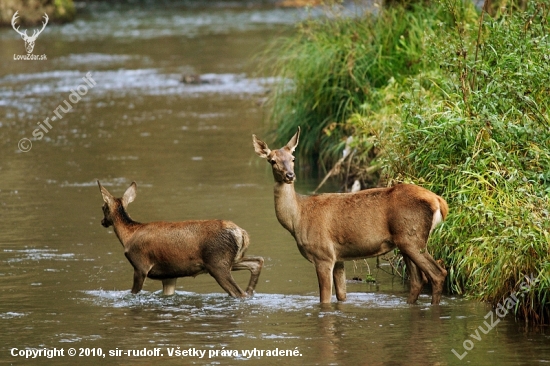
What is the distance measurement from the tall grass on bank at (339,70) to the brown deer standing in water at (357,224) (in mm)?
4958

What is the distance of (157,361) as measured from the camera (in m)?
8.03

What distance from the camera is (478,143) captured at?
10312mm

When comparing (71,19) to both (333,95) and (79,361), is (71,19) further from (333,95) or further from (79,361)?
(79,361)

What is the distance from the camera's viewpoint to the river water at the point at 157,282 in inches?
328

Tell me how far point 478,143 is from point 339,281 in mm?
1942

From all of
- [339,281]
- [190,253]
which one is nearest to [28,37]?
[190,253]

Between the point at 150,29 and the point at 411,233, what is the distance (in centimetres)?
3362

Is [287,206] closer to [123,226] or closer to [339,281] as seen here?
[339,281]

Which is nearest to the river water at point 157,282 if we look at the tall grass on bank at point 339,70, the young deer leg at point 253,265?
the young deer leg at point 253,265

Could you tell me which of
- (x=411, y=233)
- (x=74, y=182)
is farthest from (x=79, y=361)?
(x=74, y=182)

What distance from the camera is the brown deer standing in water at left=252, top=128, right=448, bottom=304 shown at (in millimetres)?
9430

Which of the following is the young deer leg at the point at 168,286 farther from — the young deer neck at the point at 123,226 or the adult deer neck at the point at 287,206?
the adult deer neck at the point at 287,206

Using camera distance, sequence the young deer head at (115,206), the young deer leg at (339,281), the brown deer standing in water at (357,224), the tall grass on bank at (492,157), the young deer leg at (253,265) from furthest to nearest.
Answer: the young deer head at (115,206)
the young deer leg at (253,265)
the young deer leg at (339,281)
the brown deer standing in water at (357,224)
the tall grass on bank at (492,157)

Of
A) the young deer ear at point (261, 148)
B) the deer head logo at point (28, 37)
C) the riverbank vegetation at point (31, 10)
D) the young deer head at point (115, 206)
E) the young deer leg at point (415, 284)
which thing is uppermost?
the riverbank vegetation at point (31, 10)
